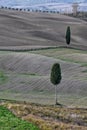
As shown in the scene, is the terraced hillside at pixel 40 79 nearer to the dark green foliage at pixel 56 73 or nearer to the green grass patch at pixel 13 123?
the dark green foliage at pixel 56 73

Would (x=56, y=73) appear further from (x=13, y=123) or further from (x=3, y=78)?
(x=13, y=123)

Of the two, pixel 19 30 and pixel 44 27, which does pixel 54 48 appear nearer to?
pixel 19 30

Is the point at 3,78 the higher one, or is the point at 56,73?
the point at 56,73

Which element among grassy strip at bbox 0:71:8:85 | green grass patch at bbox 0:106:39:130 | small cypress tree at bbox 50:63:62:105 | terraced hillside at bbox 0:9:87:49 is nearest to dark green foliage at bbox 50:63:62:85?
small cypress tree at bbox 50:63:62:105

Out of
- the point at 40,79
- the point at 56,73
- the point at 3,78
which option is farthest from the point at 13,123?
the point at 3,78

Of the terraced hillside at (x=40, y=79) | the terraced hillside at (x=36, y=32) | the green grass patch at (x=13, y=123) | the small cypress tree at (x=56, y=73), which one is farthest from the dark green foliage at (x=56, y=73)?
the terraced hillside at (x=36, y=32)

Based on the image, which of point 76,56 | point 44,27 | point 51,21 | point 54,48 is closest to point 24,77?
point 76,56
